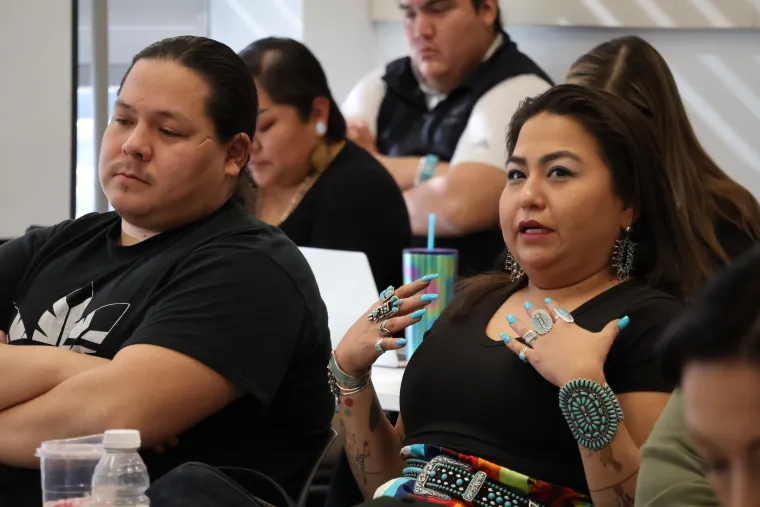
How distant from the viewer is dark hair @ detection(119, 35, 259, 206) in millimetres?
1956

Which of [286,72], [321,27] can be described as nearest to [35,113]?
[286,72]

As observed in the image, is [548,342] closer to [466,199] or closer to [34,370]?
[34,370]

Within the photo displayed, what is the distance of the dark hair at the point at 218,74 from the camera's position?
196 centimetres

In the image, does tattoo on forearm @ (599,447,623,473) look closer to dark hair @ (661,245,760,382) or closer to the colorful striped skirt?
the colorful striped skirt

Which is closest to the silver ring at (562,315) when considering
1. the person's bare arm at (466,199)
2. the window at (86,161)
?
the person's bare arm at (466,199)

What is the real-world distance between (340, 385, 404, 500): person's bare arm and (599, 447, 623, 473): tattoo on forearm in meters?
0.44

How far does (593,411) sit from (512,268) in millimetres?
447

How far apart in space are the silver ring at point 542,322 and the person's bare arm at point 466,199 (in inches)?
71.6

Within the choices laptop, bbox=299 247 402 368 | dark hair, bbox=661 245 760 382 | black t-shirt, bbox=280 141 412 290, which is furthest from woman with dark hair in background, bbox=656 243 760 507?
black t-shirt, bbox=280 141 412 290

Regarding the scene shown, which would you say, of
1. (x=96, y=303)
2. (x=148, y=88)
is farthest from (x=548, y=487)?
(x=148, y=88)

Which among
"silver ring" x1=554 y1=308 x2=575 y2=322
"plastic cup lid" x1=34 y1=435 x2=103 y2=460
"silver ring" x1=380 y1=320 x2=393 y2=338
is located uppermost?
"silver ring" x1=554 y1=308 x2=575 y2=322

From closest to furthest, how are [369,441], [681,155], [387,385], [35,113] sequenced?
1. [369,441]
2. [387,385]
3. [681,155]
4. [35,113]

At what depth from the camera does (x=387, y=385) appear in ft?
7.18

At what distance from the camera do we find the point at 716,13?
3.56 meters
